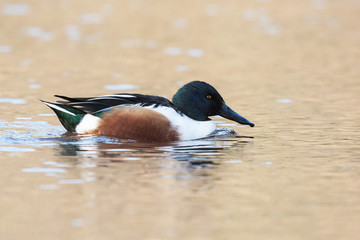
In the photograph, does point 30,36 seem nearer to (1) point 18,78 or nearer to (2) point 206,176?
(1) point 18,78

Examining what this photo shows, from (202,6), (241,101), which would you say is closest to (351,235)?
(241,101)

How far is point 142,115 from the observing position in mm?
9664

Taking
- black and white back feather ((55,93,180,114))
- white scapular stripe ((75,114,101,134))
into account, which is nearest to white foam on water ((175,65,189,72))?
black and white back feather ((55,93,180,114))

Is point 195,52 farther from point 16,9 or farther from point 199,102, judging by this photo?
point 16,9

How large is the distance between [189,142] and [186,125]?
216mm

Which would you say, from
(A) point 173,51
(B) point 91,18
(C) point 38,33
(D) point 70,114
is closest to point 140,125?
(D) point 70,114

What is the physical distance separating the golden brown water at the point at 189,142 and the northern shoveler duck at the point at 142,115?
0.78 ft

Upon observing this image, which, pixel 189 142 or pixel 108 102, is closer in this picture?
pixel 189 142

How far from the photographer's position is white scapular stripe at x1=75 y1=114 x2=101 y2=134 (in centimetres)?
989

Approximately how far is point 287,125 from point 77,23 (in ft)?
42.6

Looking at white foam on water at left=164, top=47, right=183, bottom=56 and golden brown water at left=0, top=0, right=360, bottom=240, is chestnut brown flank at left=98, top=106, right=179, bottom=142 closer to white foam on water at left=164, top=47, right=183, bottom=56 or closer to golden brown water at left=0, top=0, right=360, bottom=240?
golden brown water at left=0, top=0, right=360, bottom=240

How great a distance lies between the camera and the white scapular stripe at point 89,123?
32.4 feet

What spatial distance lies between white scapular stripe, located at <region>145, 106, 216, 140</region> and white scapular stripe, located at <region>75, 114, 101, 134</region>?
0.70 meters

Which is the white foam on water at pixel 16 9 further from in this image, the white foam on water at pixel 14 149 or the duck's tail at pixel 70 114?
the white foam on water at pixel 14 149
